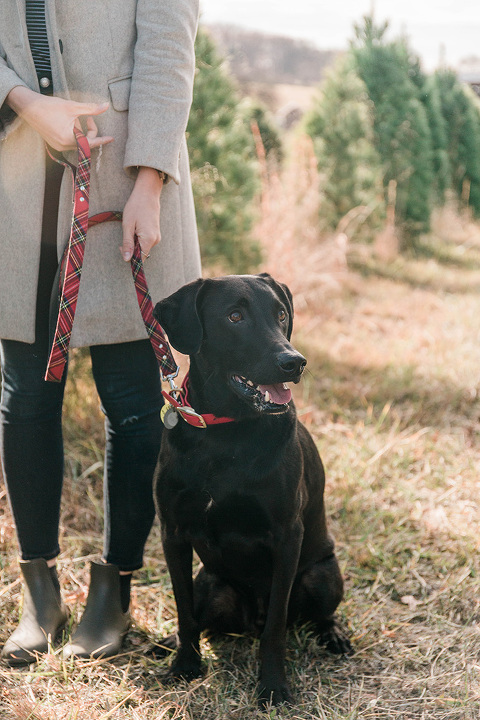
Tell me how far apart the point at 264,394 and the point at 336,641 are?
89 cm

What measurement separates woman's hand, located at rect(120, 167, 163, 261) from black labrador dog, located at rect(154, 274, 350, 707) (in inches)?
7.0

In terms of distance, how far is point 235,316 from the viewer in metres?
1.97

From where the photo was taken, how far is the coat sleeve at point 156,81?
1879 mm

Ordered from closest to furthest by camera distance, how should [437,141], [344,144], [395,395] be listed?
[395,395], [344,144], [437,141]

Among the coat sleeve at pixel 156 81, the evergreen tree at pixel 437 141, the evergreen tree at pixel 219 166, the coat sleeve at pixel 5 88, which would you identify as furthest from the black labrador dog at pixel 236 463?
the evergreen tree at pixel 437 141

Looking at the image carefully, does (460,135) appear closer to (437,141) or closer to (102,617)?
(437,141)

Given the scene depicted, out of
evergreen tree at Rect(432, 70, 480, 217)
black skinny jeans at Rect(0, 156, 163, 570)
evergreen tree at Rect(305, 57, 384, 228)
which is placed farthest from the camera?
evergreen tree at Rect(432, 70, 480, 217)

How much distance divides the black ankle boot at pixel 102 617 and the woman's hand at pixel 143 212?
100cm

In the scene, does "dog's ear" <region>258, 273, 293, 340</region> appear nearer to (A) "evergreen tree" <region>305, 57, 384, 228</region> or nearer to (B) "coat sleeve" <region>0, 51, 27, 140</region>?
(B) "coat sleeve" <region>0, 51, 27, 140</region>

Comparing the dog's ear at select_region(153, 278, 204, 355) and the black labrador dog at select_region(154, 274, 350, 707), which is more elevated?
the dog's ear at select_region(153, 278, 204, 355)

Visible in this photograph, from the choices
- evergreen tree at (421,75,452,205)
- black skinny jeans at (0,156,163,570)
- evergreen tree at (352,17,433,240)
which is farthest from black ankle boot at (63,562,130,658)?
evergreen tree at (421,75,452,205)

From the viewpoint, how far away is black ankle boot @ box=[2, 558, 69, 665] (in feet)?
6.85

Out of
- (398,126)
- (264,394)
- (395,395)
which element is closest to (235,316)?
(264,394)

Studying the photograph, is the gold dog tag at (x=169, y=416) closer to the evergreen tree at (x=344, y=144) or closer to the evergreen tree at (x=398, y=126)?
the evergreen tree at (x=344, y=144)
